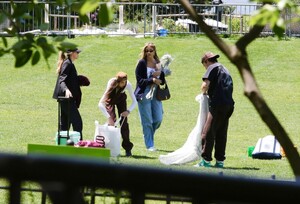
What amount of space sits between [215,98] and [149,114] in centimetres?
211

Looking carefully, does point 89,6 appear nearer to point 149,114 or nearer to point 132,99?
point 132,99

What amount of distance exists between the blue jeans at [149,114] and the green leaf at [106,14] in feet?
35.7

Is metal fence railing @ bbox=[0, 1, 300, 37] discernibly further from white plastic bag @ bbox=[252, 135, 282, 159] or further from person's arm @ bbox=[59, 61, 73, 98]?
person's arm @ bbox=[59, 61, 73, 98]

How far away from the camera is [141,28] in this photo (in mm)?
32250

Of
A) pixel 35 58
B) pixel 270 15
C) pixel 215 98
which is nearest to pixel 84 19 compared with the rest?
pixel 35 58

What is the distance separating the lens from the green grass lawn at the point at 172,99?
15117mm

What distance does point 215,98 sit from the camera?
12828 millimetres

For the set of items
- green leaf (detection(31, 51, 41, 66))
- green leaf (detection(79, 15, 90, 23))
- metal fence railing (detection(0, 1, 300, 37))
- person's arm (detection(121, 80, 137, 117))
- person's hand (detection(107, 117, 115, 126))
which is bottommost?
person's hand (detection(107, 117, 115, 126))

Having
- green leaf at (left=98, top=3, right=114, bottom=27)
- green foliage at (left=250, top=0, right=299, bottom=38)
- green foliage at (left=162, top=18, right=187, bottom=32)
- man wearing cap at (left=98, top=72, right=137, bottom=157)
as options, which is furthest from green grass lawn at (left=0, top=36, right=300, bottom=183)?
green foliage at (left=250, top=0, right=299, bottom=38)

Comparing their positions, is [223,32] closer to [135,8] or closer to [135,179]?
[135,8]

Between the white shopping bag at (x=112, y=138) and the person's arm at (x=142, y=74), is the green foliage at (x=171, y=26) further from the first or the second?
the white shopping bag at (x=112, y=138)

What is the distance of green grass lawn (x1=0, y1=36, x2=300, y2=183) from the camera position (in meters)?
15.1

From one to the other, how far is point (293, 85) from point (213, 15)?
6872mm

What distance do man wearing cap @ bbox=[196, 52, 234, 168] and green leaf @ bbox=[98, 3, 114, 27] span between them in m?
9.26
